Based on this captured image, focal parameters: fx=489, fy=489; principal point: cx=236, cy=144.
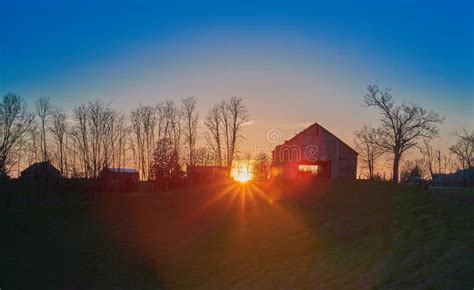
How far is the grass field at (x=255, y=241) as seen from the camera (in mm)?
17094

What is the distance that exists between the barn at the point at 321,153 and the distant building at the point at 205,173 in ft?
57.1

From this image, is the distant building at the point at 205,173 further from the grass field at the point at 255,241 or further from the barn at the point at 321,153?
the grass field at the point at 255,241

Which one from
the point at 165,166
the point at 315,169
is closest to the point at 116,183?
the point at 165,166

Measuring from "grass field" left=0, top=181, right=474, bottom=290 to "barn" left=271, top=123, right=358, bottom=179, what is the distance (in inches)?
256

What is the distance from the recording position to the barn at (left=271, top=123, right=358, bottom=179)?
5319 centimetres

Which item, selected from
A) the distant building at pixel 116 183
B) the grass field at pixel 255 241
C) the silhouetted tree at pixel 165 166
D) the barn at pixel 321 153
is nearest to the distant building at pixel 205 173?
the silhouetted tree at pixel 165 166

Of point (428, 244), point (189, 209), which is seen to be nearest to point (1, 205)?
point (189, 209)

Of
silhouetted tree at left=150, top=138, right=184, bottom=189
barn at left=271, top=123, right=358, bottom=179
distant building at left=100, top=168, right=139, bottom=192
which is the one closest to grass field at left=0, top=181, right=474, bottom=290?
barn at left=271, top=123, right=358, bottom=179

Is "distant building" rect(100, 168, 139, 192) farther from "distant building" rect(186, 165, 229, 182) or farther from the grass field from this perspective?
the grass field

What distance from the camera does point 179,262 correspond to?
90.1ft

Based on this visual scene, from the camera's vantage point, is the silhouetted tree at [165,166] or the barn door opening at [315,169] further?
the silhouetted tree at [165,166]

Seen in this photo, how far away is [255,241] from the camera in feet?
95.7

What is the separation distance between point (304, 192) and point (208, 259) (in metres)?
18.7

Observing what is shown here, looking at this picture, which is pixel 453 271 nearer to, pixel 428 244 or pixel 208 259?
pixel 428 244
